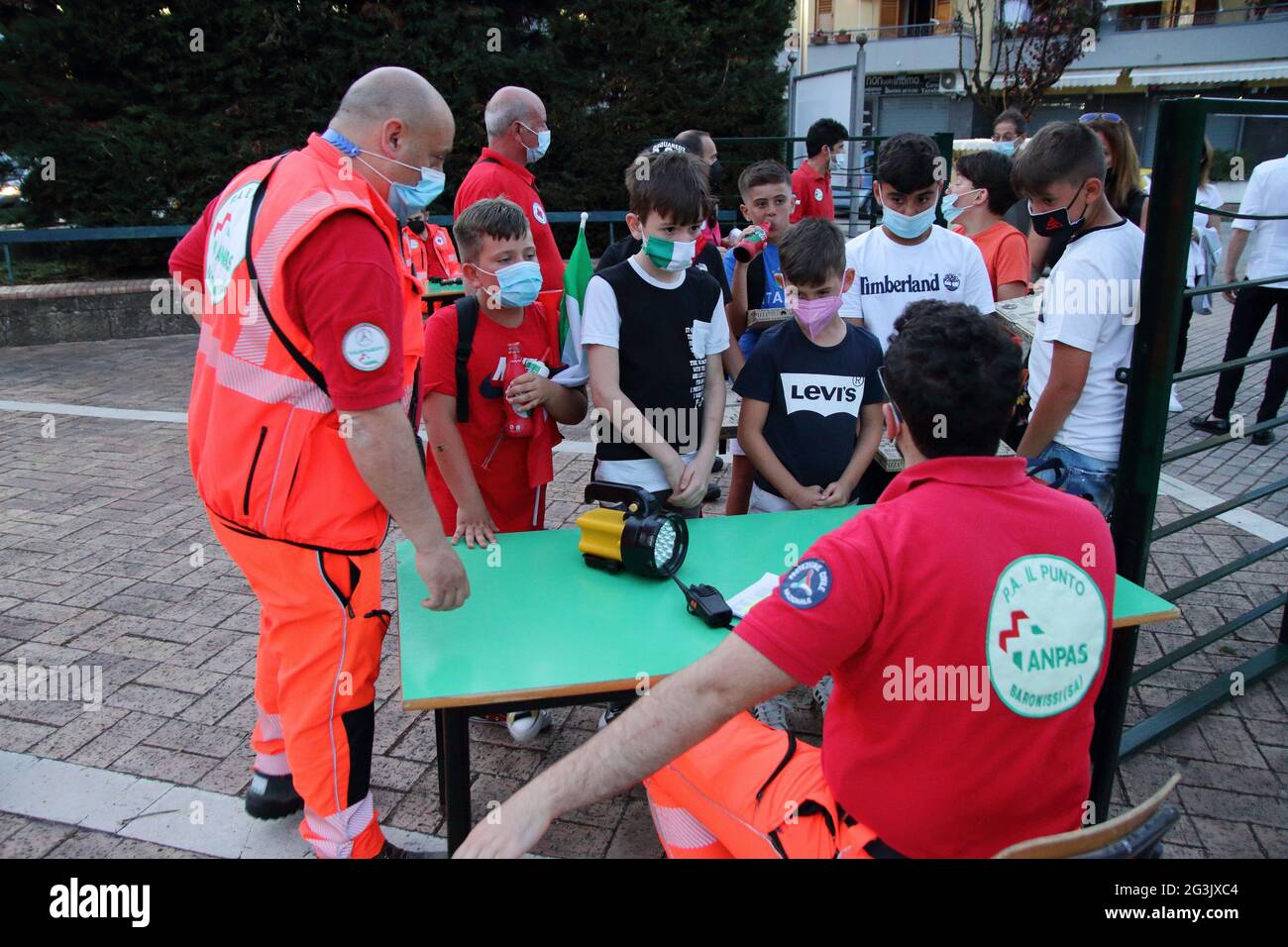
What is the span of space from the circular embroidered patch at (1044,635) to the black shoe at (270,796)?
212 centimetres

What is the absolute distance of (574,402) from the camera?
3154 mm

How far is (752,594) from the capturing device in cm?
234

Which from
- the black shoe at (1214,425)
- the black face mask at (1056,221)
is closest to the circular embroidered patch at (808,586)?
the black face mask at (1056,221)

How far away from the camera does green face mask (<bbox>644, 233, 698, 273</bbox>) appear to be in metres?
3.00

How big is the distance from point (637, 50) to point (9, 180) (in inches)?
303

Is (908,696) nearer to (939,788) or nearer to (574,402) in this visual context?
(939,788)

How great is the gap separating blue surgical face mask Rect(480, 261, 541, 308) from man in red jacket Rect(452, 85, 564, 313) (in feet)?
7.32

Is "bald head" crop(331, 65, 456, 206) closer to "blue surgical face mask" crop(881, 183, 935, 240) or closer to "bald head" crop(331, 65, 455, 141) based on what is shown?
"bald head" crop(331, 65, 455, 141)

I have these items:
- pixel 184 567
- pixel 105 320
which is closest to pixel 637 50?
pixel 105 320

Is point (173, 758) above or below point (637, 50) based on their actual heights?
below

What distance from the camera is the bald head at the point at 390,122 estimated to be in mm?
2197

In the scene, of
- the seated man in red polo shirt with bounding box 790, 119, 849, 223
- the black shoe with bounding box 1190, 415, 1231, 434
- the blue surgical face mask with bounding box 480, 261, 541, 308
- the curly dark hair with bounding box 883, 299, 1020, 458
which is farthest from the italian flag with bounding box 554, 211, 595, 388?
the black shoe with bounding box 1190, 415, 1231, 434

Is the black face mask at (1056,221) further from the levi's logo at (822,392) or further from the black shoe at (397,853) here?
the black shoe at (397,853)

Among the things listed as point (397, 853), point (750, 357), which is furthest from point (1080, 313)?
point (397, 853)
